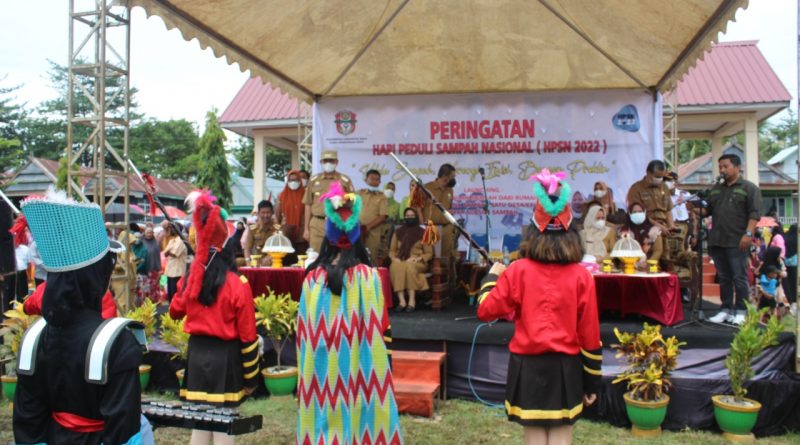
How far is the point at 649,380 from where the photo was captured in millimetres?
5102

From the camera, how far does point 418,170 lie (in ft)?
33.8

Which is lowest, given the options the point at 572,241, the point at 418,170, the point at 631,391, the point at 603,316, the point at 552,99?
the point at 631,391

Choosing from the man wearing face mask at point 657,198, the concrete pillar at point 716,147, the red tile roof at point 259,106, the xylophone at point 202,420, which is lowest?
the xylophone at point 202,420

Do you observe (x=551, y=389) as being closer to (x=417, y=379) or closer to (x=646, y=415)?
(x=646, y=415)

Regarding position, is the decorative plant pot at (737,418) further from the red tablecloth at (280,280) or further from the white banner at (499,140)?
the white banner at (499,140)

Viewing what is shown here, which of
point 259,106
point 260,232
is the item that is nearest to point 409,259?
point 260,232

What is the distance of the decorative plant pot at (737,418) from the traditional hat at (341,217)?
12.2ft

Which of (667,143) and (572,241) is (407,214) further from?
(667,143)

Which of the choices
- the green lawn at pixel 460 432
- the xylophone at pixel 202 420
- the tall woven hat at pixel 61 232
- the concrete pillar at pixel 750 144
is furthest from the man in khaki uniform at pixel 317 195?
the concrete pillar at pixel 750 144

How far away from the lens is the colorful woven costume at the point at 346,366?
11.7ft

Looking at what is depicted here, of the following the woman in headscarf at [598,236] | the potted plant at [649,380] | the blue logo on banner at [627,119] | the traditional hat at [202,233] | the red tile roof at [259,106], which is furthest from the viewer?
the red tile roof at [259,106]

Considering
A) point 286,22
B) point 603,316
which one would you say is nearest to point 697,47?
point 603,316

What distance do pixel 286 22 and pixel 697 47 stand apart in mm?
5149

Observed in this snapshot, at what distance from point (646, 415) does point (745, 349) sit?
3.33 feet
